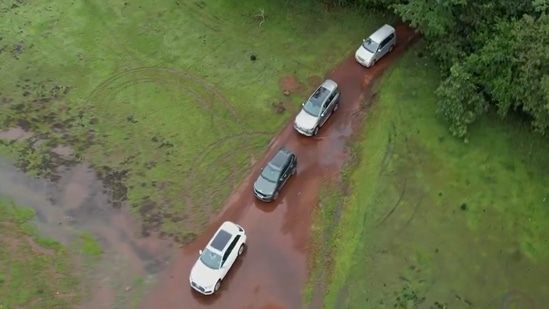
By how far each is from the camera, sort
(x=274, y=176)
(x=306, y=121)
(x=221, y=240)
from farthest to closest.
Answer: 1. (x=306, y=121)
2. (x=274, y=176)
3. (x=221, y=240)

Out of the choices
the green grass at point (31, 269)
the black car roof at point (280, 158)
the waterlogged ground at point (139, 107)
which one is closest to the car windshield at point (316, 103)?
the waterlogged ground at point (139, 107)

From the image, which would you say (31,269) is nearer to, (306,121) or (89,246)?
(89,246)

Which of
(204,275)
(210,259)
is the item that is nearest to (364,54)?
(210,259)

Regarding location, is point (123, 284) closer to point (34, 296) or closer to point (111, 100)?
point (34, 296)

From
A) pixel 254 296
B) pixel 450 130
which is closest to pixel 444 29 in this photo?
pixel 450 130

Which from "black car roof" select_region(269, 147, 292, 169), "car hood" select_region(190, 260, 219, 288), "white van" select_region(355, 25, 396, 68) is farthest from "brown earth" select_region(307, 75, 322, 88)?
"car hood" select_region(190, 260, 219, 288)

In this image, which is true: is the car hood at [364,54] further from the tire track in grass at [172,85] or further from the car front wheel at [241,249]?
the car front wheel at [241,249]
